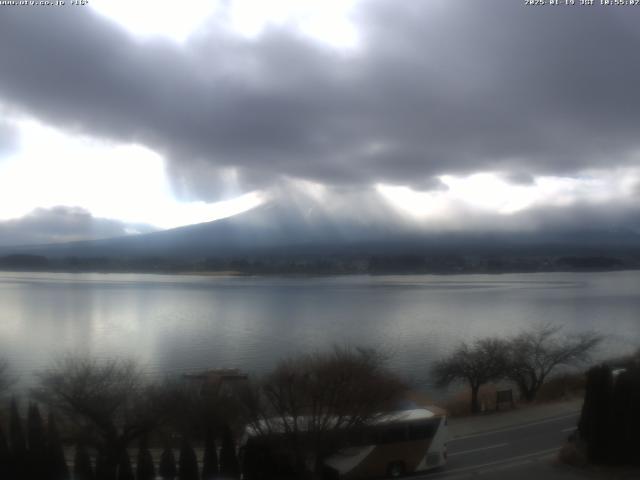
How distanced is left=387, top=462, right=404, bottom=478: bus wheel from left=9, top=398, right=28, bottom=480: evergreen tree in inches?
129

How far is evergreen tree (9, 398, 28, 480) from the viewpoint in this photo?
16.4ft

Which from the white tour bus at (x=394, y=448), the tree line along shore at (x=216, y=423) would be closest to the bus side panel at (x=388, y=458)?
the white tour bus at (x=394, y=448)

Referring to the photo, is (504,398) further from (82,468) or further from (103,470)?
(82,468)

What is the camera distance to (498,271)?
179 ft

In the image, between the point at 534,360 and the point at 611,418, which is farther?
the point at 534,360

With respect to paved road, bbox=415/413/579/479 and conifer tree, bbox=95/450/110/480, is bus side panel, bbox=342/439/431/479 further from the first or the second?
conifer tree, bbox=95/450/110/480

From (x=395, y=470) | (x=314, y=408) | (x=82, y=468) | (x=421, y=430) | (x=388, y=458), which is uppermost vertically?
(x=314, y=408)

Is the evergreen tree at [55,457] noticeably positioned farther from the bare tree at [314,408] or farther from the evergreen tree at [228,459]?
the bare tree at [314,408]

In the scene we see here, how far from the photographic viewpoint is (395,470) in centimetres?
613

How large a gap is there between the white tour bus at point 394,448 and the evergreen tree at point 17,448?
1803mm

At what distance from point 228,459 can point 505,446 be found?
328 cm

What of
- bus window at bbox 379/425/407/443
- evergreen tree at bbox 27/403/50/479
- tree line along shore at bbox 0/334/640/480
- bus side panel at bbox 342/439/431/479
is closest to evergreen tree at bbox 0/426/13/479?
tree line along shore at bbox 0/334/640/480

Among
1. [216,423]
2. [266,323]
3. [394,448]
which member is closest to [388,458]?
[394,448]

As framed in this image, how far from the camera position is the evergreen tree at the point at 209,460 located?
5.14 m
